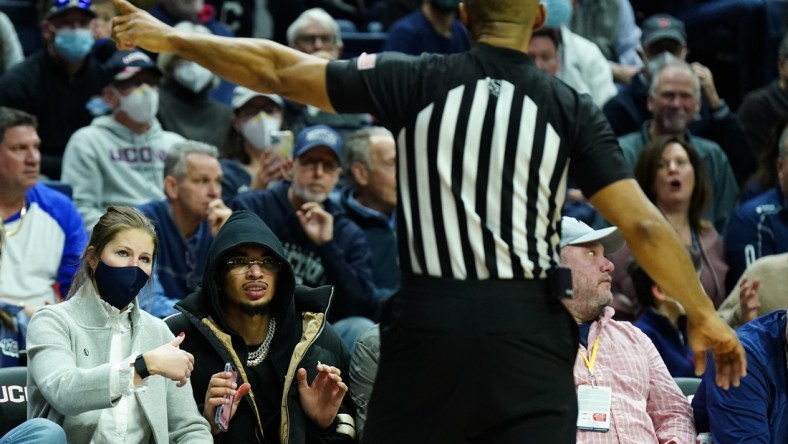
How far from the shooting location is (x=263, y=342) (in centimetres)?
496

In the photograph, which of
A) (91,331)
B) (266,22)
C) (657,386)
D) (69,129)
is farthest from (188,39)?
(266,22)

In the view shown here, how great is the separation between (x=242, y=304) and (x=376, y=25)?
5.86 m

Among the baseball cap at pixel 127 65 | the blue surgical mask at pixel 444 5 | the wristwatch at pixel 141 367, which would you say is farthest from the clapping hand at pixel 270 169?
the wristwatch at pixel 141 367

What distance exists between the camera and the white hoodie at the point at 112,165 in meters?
7.56

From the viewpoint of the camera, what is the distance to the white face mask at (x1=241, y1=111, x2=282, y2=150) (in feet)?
26.4

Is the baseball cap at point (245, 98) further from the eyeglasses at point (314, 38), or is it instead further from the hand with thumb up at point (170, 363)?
the hand with thumb up at point (170, 363)

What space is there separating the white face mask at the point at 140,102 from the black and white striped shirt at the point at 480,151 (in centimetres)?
461

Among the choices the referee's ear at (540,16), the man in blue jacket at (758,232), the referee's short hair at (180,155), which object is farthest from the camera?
the man in blue jacket at (758,232)

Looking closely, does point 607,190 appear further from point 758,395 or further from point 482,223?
point 758,395

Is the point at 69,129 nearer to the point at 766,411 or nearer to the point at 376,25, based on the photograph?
the point at 376,25

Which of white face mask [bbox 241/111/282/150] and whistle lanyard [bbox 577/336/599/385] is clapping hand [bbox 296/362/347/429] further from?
white face mask [bbox 241/111/282/150]

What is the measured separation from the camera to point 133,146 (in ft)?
25.5

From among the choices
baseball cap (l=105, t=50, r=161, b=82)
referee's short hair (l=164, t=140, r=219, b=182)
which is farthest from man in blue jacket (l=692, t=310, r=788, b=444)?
baseball cap (l=105, t=50, r=161, b=82)

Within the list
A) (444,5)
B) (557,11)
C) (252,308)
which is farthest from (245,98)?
(252,308)
